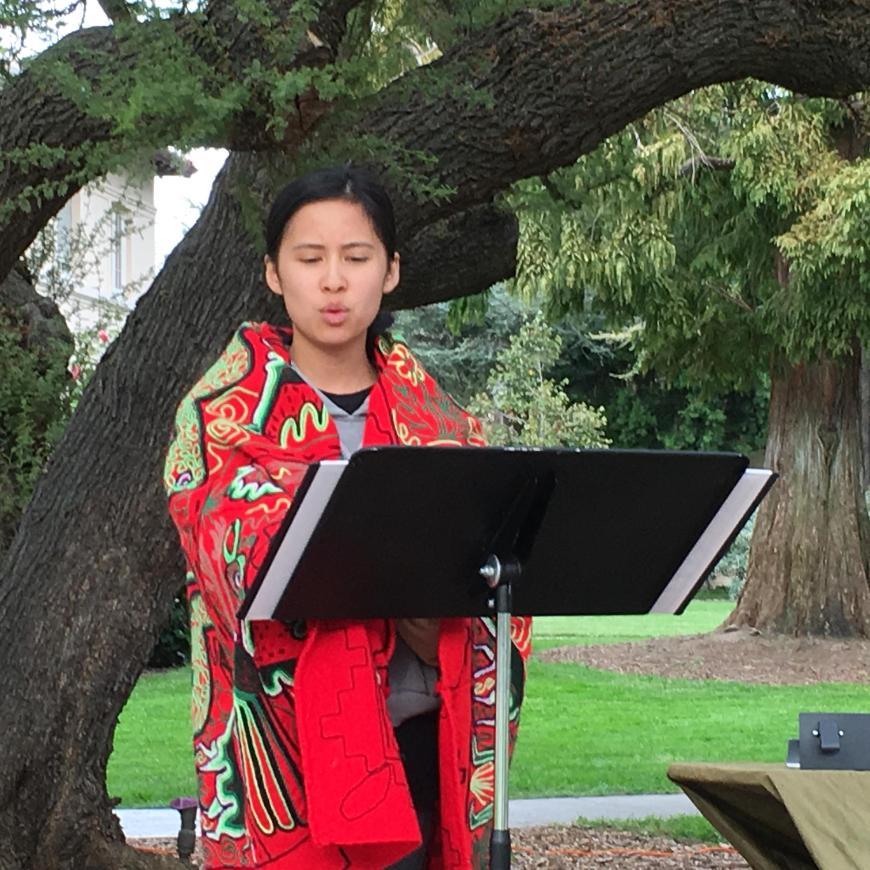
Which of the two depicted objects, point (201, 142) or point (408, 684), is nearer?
point (408, 684)

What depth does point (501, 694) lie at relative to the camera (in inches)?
97.3

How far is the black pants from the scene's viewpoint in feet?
8.43

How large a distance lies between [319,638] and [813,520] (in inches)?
632

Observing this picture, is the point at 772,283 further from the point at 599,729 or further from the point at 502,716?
the point at 502,716

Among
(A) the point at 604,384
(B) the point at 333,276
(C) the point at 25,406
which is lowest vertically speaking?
(B) the point at 333,276

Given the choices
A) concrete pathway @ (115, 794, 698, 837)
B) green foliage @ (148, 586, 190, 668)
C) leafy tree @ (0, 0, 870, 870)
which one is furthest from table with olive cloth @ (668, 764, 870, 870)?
green foliage @ (148, 586, 190, 668)

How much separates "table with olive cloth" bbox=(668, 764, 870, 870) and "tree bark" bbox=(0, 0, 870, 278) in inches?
77.1

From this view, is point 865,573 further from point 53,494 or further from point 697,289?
point 53,494

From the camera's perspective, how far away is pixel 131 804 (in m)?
8.27

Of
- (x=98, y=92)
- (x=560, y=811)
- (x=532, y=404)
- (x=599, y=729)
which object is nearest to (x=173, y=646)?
(x=599, y=729)

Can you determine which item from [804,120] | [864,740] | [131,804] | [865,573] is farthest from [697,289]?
[864,740]

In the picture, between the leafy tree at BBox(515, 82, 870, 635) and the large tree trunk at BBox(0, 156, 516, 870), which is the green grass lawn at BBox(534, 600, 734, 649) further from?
the large tree trunk at BBox(0, 156, 516, 870)

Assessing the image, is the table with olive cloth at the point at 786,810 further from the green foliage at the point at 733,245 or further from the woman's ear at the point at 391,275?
the green foliage at the point at 733,245

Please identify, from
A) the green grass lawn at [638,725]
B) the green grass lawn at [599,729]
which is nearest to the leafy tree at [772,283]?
the green grass lawn at [599,729]
